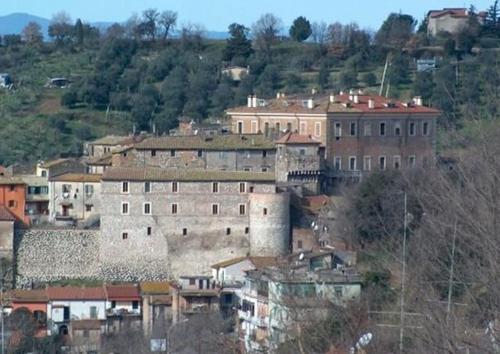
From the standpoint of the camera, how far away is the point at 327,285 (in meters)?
24.1

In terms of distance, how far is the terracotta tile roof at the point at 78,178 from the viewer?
37.8 m

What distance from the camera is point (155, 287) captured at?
108 ft

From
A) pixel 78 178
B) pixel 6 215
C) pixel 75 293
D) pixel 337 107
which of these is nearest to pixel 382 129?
pixel 337 107

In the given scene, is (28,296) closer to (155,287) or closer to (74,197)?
(155,287)

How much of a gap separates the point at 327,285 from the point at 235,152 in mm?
12880

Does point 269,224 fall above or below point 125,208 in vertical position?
below

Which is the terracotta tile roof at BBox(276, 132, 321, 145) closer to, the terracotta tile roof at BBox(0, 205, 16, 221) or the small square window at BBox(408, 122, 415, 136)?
the small square window at BBox(408, 122, 415, 136)

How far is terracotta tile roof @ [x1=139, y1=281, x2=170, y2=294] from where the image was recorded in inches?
1272

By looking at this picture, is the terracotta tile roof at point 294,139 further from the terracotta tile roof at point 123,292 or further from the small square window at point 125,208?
the terracotta tile roof at point 123,292

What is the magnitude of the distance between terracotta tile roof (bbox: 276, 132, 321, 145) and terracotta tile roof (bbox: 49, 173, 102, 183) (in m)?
3.69

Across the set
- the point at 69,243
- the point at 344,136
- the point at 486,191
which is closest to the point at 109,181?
the point at 69,243

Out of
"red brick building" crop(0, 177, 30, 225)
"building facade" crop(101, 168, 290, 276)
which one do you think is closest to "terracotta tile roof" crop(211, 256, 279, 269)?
"building facade" crop(101, 168, 290, 276)

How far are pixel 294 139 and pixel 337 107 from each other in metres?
2.71

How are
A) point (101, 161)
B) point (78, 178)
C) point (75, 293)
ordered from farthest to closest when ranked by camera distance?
point (101, 161), point (78, 178), point (75, 293)
